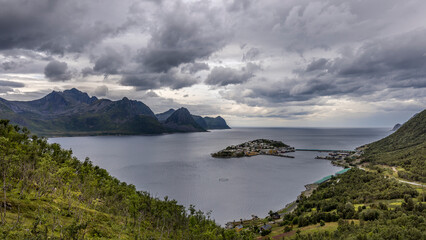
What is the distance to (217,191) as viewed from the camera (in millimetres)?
85312

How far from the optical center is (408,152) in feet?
A: 389

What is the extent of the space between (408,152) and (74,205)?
157 meters

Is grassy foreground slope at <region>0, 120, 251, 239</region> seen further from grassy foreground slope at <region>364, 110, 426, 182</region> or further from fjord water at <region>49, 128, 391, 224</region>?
grassy foreground slope at <region>364, 110, 426, 182</region>

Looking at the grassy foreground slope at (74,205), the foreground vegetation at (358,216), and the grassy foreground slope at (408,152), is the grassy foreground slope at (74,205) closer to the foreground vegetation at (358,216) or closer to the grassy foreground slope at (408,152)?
the foreground vegetation at (358,216)

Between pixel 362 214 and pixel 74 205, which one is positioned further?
pixel 362 214

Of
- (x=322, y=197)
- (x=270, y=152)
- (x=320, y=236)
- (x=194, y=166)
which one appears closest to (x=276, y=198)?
(x=322, y=197)

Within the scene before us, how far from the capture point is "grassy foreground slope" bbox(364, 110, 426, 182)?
89238 millimetres

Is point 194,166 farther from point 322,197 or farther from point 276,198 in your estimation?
point 322,197

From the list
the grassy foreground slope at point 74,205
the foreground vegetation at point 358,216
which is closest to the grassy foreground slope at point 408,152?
the foreground vegetation at point 358,216

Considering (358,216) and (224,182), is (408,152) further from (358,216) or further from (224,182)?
(224,182)

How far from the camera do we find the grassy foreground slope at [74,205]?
25.3 metres

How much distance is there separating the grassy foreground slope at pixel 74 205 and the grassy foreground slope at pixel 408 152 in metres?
92.0

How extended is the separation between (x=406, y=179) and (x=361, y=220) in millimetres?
56831

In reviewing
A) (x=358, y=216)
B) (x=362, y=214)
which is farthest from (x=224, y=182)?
(x=362, y=214)
